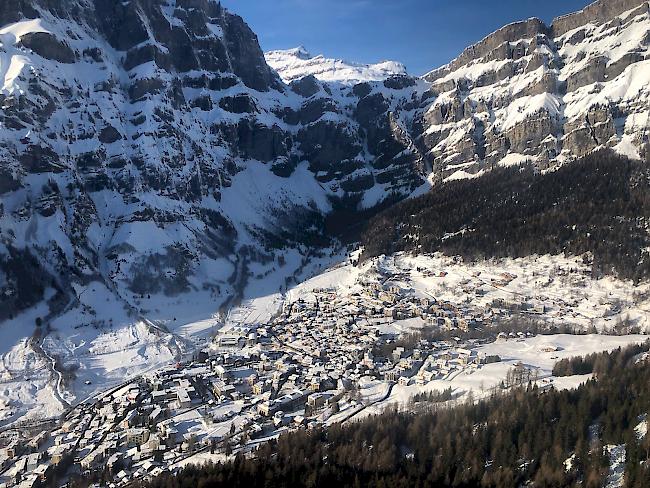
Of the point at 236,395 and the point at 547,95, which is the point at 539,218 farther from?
the point at 236,395

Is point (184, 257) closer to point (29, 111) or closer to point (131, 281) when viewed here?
point (131, 281)

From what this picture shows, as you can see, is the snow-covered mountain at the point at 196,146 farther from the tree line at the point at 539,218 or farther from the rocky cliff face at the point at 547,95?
the tree line at the point at 539,218

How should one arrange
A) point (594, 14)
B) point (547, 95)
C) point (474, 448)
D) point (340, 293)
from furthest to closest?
1. point (594, 14)
2. point (547, 95)
3. point (340, 293)
4. point (474, 448)

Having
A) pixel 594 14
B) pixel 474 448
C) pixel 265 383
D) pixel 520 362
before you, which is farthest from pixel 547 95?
A: pixel 474 448

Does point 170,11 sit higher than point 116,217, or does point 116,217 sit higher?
point 170,11

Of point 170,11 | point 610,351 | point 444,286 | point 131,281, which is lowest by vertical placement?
point 610,351

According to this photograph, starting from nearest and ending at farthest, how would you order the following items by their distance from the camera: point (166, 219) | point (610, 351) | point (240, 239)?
point (610, 351) → point (166, 219) → point (240, 239)

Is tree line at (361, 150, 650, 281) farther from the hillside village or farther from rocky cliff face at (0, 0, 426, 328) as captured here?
rocky cliff face at (0, 0, 426, 328)

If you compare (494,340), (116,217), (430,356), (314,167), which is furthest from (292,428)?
(314,167)

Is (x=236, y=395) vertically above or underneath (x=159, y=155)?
underneath
